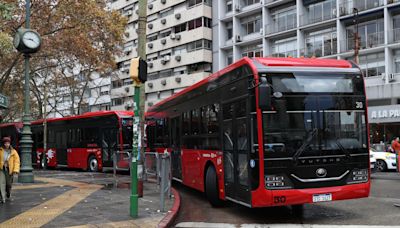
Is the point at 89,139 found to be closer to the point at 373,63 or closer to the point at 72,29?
the point at 72,29

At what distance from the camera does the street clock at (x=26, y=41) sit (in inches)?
612

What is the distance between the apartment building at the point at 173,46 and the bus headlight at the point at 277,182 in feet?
139

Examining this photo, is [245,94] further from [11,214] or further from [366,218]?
[11,214]

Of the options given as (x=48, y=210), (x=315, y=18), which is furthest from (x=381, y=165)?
(x=315, y=18)

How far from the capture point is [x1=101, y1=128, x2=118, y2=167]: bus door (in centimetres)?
2228

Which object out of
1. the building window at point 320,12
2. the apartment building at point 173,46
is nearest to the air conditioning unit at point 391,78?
the building window at point 320,12

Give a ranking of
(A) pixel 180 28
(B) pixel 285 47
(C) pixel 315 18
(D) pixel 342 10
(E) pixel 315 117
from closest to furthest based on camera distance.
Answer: (E) pixel 315 117 → (D) pixel 342 10 → (C) pixel 315 18 → (B) pixel 285 47 → (A) pixel 180 28

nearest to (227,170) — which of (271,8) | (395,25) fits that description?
(395,25)

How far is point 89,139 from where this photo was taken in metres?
23.9

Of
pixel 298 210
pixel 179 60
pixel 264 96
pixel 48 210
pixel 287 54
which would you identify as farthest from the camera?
pixel 179 60

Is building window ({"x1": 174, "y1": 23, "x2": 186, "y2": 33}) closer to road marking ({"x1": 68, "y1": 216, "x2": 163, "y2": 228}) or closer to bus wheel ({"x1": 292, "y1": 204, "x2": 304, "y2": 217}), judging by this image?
bus wheel ({"x1": 292, "y1": 204, "x2": 304, "y2": 217})

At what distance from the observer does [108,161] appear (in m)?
22.6

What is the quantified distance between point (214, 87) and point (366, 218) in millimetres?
4515

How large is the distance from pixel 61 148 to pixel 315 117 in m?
20.6
